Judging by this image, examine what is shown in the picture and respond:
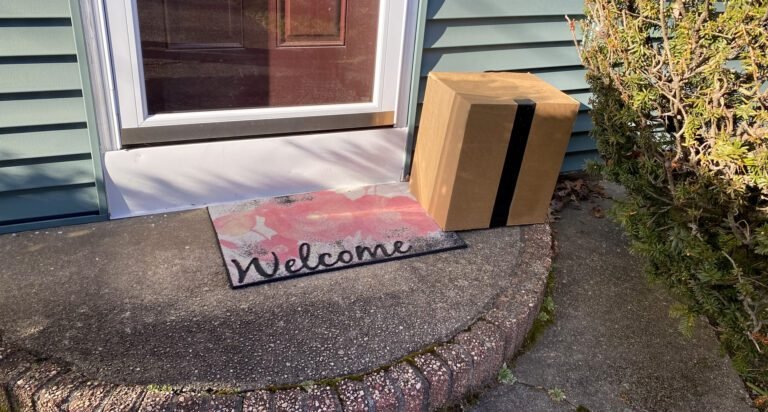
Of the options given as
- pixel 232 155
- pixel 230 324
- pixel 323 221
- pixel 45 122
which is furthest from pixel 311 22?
pixel 230 324

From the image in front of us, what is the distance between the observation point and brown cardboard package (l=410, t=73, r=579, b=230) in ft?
8.39

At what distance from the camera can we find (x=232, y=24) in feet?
8.20

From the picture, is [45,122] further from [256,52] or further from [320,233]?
[320,233]

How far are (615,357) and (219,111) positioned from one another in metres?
1.96

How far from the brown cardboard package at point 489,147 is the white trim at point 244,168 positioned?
0.93ft

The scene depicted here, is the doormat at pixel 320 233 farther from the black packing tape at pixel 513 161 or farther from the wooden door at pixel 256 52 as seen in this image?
the wooden door at pixel 256 52

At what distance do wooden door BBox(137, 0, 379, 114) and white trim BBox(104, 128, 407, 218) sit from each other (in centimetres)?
19

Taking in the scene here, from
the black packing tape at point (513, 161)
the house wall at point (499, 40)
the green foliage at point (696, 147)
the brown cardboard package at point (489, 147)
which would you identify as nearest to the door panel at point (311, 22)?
the house wall at point (499, 40)

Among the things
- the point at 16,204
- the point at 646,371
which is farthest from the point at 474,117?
the point at 16,204

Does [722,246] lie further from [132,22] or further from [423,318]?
[132,22]

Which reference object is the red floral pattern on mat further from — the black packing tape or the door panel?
the door panel

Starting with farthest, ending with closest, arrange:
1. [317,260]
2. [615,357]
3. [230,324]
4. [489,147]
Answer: [489,147] → [317,260] → [615,357] → [230,324]

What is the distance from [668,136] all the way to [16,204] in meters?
2.66

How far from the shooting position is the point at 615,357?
2.33 meters
